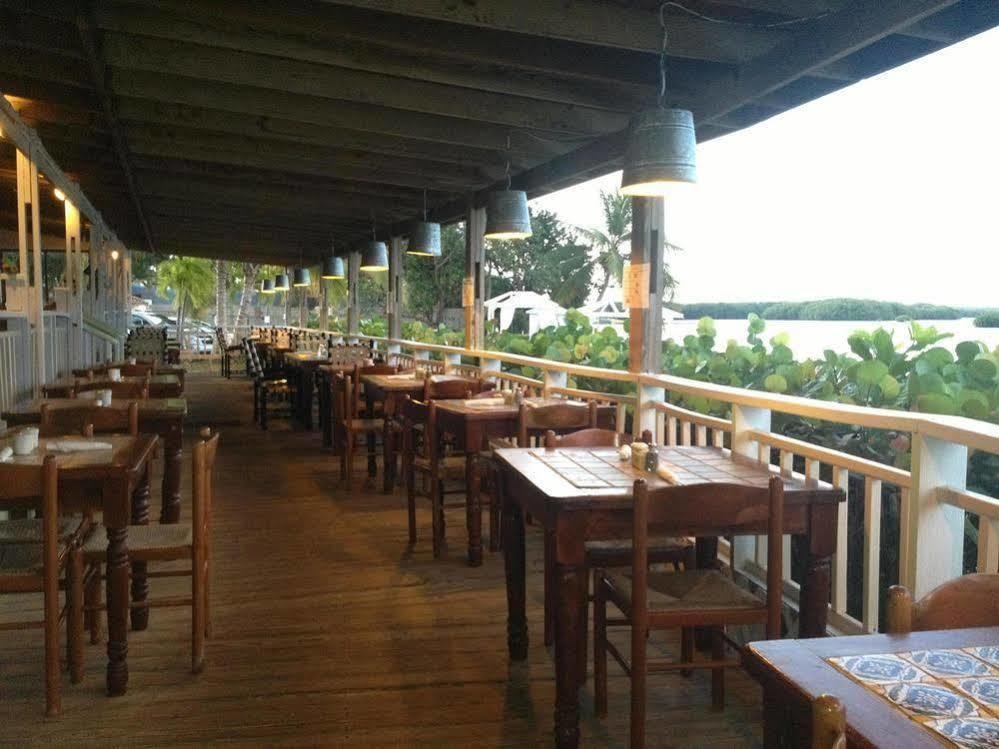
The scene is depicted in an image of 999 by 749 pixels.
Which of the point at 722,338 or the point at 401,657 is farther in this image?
the point at 722,338

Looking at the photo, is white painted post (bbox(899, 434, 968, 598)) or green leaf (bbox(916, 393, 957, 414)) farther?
green leaf (bbox(916, 393, 957, 414))

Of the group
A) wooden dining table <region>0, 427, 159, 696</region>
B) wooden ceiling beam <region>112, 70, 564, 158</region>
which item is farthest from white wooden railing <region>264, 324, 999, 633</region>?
wooden ceiling beam <region>112, 70, 564, 158</region>

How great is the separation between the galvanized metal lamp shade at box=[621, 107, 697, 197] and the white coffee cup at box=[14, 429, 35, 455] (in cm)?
254

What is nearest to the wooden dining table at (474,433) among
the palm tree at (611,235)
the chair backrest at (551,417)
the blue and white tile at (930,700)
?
the chair backrest at (551,417)

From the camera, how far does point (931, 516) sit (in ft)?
8.93

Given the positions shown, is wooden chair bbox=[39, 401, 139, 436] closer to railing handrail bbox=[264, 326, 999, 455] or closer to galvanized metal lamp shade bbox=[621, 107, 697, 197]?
galvanized metal lamp shade bbox=[621, 107, 697, 197]

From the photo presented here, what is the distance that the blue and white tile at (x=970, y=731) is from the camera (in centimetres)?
117

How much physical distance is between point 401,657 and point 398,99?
401 centimetres

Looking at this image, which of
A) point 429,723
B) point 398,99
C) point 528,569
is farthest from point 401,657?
point 398,99

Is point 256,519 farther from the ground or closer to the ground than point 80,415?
closer to the ground

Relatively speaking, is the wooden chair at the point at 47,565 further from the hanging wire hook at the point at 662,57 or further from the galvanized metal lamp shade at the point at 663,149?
the hanging wire hook at the point at 662,57

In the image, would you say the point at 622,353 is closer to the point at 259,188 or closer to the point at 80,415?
the point at 80,415

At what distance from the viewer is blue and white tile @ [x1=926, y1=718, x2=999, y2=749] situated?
1.17 metres

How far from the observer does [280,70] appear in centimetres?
601
